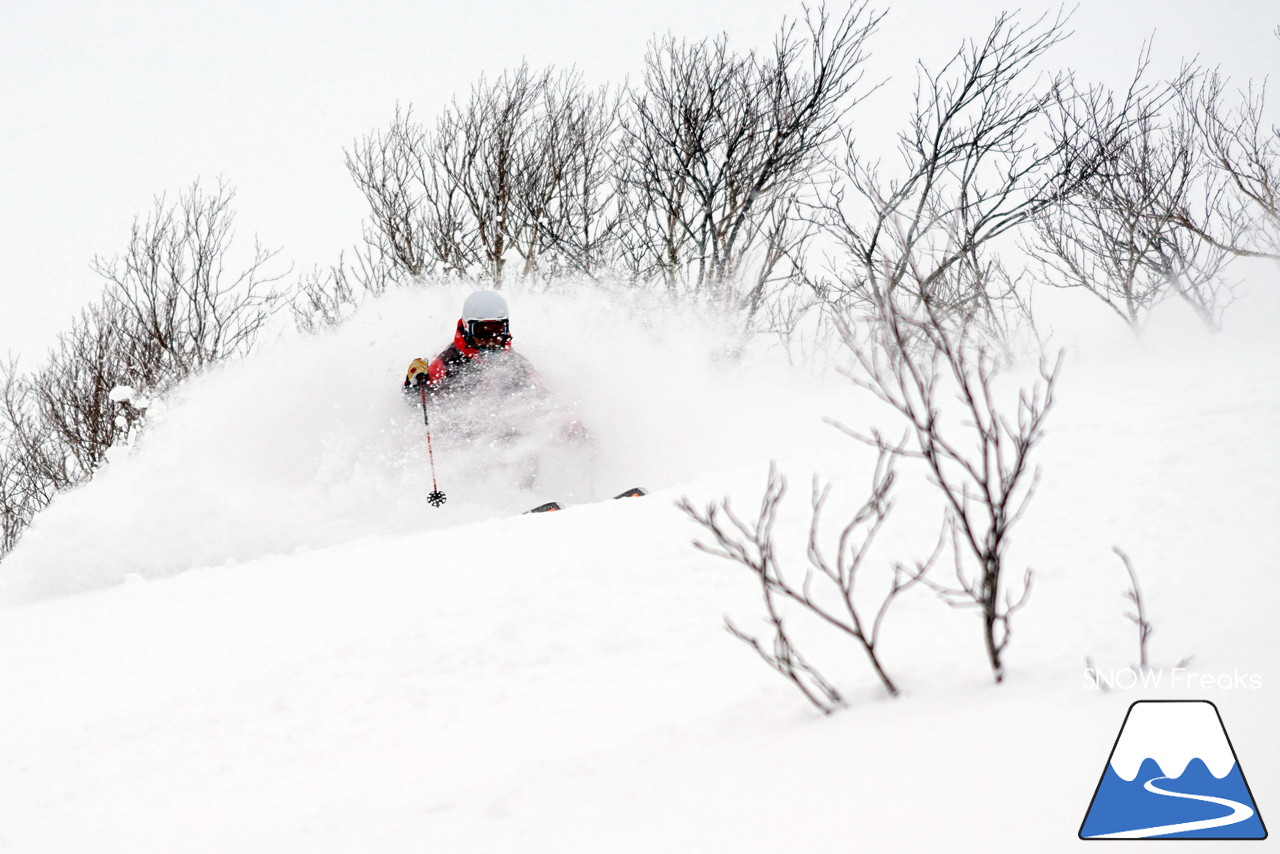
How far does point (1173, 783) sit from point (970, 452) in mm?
3819

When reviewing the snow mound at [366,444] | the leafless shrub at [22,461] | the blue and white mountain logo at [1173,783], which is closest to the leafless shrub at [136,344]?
the leafless shrub at [22,461]

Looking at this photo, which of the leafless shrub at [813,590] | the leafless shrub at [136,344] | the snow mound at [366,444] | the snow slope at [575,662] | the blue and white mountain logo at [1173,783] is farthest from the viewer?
the leafless shrub at [136,344]

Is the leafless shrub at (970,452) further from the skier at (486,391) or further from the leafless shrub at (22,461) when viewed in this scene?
the leafless shrub at (22,461)

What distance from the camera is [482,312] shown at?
7.46 metres

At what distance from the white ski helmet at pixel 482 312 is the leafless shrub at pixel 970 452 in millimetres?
3676

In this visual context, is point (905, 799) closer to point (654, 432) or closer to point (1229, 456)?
point (1229, 456)

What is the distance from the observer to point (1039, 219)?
12.4m

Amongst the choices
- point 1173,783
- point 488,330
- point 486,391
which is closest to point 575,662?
point 1173,783

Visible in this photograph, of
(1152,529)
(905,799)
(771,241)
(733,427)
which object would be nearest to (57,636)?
(905,799)

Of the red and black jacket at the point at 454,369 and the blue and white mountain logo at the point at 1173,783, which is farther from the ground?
the red and black jacket at the point at 454,369

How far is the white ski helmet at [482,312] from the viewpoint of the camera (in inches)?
294

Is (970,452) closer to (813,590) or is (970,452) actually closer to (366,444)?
(813,590)

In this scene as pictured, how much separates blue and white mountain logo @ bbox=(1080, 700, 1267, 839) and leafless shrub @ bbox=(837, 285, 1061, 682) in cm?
39

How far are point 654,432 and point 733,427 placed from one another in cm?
87
